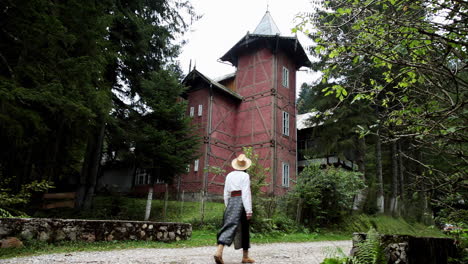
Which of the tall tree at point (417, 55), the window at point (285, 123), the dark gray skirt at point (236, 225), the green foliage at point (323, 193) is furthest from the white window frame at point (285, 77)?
the tall tree at point (417, 55)

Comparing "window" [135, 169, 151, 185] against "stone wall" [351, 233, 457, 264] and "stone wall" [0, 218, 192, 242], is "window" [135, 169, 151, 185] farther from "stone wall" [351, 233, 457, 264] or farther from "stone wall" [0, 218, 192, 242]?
"stone wall" [351, 233, 457, 264]

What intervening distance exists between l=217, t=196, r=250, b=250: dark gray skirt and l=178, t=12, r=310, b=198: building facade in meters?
14.3

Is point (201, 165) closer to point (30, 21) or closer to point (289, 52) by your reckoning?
point (289, 52)

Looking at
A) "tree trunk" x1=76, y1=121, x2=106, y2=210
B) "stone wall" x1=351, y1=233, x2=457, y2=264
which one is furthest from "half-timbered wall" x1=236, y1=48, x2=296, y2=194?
"stone wall" x1=351, y1=233, x2=457, y2=264

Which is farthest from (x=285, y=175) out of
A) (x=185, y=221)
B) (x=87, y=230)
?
(x=87, y=230)

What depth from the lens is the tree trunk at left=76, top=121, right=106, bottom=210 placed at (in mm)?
13070

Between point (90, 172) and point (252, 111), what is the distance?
11.6 m

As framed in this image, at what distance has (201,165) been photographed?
19625mm

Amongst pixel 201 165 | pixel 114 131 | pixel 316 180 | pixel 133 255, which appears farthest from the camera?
pixel 201 165

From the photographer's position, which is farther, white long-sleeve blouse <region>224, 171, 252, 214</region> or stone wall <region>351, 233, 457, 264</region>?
white long-sleeve blouse <region>224, 171, 252, 214</region>

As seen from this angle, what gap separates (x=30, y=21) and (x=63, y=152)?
7.38 meters

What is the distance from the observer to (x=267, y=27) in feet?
79.2

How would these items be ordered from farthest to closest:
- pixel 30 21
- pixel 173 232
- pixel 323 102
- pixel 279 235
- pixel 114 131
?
pixel 323 102, pixel 114 131, pixel 279 235, pixel 173 232, pixel 30 21

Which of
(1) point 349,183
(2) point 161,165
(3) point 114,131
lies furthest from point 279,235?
(3) point 114,131
